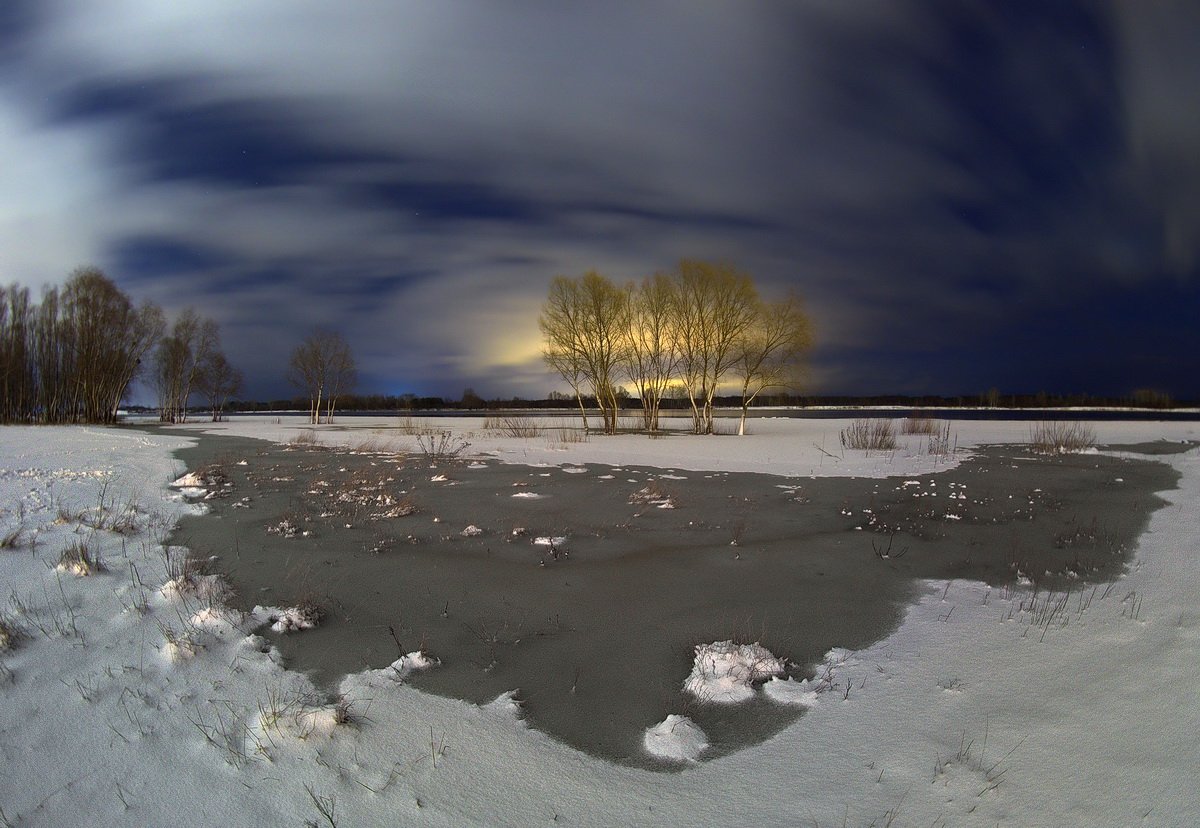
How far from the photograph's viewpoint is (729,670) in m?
3.78

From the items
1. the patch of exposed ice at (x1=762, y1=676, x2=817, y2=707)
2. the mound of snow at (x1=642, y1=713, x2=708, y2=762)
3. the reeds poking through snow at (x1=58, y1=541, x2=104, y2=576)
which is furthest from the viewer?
the reeds poking through snow at (x1=58, y1=541, x2=104, y2=576)

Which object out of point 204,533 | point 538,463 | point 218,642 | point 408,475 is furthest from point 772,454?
point 218,642

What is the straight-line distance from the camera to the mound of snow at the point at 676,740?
118 inches

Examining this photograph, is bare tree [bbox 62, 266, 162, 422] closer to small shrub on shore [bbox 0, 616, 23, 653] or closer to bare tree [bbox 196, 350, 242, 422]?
bare tree [bbox 196, 350, 242, 422]

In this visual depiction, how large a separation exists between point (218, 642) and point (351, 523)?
150 inches

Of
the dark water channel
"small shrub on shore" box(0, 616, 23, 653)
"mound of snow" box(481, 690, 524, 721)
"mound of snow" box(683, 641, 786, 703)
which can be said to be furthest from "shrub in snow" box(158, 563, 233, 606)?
"mound of snow" box(683, 641, 786, 703)

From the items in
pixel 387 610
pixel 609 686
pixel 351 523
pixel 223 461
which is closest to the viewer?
pixel 609 686

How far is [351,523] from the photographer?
7.84 metres

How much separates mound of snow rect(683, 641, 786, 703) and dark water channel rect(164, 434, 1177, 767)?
13cm

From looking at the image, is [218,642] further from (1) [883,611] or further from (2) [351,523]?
(1) [883,611]

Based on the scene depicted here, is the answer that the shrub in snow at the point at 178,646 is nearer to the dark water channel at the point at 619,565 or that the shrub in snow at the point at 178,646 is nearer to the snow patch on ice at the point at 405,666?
the dark water channel at the point at 619,565

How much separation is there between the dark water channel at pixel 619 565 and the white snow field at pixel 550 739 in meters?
0.24

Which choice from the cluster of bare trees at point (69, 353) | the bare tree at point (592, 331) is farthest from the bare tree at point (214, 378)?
the bare tree at point (592, 331)

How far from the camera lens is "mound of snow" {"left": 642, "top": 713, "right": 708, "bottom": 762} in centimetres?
301
